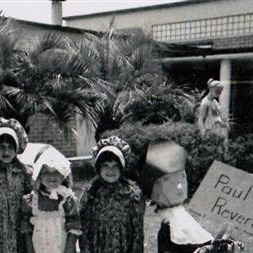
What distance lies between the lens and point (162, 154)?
119 inches

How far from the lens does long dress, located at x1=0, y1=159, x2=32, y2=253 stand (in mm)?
A: 3428

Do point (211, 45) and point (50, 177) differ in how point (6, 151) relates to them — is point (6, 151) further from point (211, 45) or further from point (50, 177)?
point (211, 45)

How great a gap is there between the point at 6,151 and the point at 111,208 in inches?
→ 29.9

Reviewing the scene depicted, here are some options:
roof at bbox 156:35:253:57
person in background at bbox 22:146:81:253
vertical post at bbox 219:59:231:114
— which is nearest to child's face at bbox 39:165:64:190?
person in background at bbox 22:146:81:253

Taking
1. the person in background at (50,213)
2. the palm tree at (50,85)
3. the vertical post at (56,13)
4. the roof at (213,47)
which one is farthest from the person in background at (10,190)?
the vertical post at (56,13)

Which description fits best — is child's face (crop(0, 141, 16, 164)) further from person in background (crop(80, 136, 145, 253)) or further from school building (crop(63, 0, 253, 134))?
school building (crop(63, 0, 253, 134))

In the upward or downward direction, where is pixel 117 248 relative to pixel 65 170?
downward

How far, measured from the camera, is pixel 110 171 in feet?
10.8

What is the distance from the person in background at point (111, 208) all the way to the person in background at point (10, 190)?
428 mm

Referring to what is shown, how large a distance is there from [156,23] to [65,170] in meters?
14.3

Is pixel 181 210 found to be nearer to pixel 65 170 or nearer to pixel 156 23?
pixel 65 170

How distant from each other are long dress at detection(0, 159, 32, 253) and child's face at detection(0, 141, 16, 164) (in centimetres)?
5

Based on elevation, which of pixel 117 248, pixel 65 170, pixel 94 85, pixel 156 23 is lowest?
pixel 117 248

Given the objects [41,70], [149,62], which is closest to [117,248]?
[41,70]
